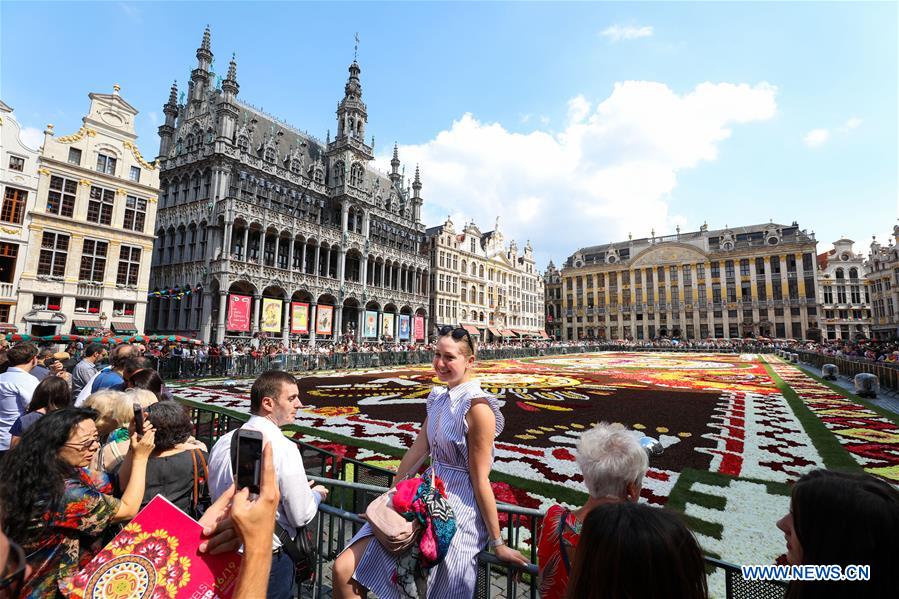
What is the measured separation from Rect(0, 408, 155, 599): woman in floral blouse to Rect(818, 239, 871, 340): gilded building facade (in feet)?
257

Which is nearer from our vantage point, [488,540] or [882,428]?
[488,540]

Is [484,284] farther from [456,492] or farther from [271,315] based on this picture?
[456,492]

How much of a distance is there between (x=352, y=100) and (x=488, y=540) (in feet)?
139

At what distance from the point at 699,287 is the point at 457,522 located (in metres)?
70.8

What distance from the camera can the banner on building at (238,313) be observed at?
2664 cm

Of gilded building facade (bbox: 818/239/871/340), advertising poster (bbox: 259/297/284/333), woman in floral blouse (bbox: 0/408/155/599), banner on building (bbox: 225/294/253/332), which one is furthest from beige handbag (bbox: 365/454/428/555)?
gilded building facade (bbox: 818/239/871/340)

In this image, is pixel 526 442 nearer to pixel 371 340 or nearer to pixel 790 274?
pixel 371 340

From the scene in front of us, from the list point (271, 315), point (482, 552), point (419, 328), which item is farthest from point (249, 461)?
point (419, 328)

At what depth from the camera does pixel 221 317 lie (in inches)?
1039

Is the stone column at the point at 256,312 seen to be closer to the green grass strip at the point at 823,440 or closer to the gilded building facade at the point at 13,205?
the gilded building facade at the point at 13,205

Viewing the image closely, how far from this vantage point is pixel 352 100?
3791cm

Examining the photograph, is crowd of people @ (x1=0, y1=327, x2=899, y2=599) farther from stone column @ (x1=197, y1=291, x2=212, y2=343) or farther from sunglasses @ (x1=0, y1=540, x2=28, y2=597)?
stone column @ (x1=197, y1=291, x2=212, y2=343)

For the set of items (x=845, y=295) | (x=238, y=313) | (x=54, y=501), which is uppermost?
(x=845, y=295)

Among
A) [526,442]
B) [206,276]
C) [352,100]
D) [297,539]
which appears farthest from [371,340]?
[297,539]
